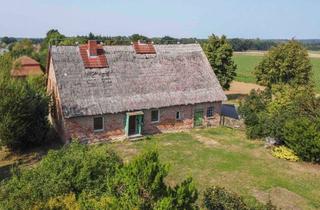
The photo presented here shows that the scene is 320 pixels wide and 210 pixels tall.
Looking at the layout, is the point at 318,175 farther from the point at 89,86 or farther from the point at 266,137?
the point at 89,86

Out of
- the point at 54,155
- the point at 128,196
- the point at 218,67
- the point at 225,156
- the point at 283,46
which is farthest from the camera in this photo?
the point at 218,67

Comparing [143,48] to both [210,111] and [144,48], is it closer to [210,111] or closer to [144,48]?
[144,48]

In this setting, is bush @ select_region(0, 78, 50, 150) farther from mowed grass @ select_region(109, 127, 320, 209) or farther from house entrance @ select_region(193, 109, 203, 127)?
house entrance @ select_region(193, 109, 203, 127)

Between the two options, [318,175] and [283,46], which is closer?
[318,175]

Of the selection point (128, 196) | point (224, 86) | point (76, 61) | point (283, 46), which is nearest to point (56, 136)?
point (76, 61)

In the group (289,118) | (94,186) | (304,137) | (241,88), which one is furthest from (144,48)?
(241,88)

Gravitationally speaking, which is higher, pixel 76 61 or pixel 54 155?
pixel 76 61

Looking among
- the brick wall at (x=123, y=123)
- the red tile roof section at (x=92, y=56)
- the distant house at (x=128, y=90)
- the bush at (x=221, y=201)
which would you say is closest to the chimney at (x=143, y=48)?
the distant house at (x=128, y=90)

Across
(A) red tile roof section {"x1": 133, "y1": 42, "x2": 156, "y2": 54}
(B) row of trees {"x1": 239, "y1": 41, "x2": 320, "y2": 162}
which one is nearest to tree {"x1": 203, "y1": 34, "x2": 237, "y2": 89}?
(B) row of trees {"x1": 239, "y1": 41, "x2": 320, "y2": 162}

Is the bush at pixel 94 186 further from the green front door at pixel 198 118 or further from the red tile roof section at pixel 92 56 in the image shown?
the green front door at pixel 198 118
